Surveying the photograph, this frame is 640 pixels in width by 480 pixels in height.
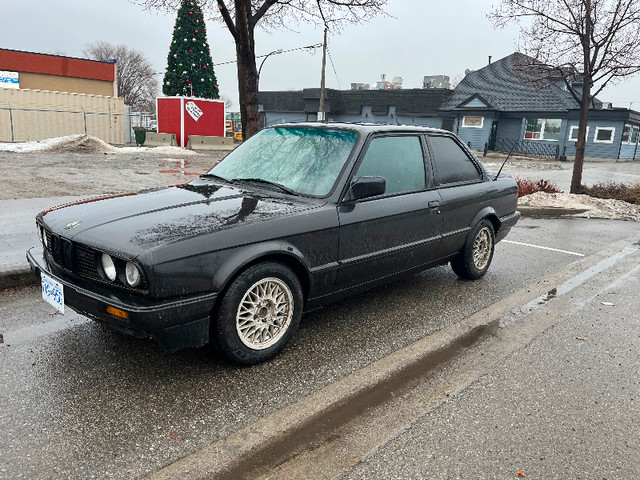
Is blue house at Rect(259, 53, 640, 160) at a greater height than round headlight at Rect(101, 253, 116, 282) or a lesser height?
greater

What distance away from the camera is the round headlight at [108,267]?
2.83 m

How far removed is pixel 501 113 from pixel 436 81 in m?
Result: 15.2

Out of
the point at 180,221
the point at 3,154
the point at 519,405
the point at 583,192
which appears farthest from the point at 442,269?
the point at 3,154

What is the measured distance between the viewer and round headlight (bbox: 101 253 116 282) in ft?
9.30

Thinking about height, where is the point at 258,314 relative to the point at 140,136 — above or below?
below

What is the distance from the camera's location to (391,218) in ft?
13.2

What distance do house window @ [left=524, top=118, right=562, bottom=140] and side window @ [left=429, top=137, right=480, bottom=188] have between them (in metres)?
35.5

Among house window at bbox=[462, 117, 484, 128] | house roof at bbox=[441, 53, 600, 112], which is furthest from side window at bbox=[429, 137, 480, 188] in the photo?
house window at bbox=[462, 117, 484, 128]

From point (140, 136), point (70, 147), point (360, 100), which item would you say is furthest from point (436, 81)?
point (70, 147)

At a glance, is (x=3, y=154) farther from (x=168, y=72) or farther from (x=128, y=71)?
(x=128, y=71)

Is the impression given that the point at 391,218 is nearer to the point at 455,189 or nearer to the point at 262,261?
the point at 455,189

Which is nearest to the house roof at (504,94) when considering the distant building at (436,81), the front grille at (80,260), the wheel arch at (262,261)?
the distant building at (436,81)

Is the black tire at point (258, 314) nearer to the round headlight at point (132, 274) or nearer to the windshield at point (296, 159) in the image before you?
the round headlight at point (132, 274)

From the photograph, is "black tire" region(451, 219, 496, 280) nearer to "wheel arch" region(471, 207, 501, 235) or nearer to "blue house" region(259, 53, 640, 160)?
"wheel arch" region(471, 207, 501, 235)
